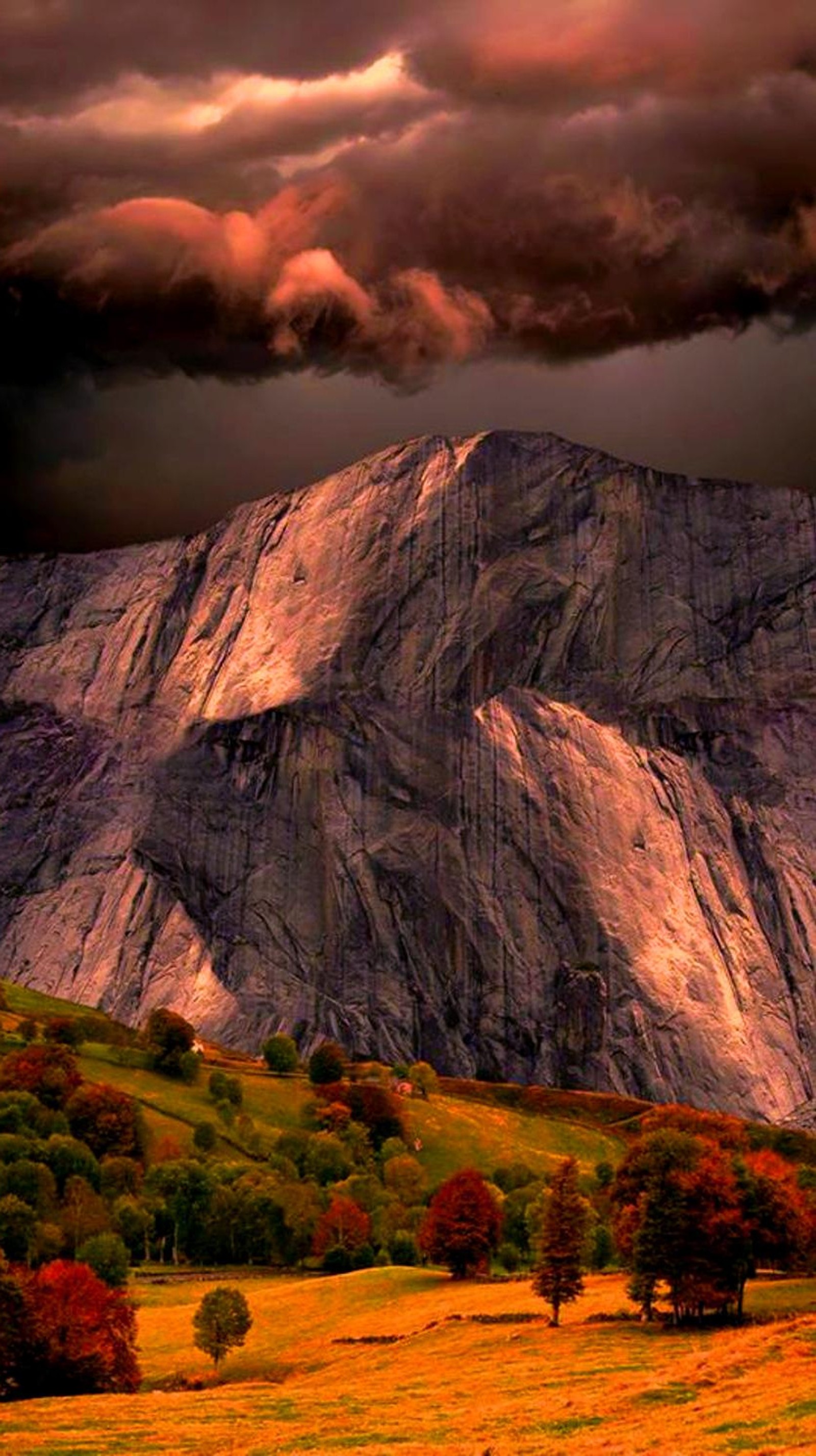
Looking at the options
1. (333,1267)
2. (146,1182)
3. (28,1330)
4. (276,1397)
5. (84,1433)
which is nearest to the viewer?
(84,1433)

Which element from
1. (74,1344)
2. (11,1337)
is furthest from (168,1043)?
(11,1337)

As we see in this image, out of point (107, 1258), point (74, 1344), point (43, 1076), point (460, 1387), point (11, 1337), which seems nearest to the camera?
point (460, 1387)

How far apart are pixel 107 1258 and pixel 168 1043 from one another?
67466 mm

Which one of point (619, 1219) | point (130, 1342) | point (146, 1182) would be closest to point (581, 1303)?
point (619, 1219)

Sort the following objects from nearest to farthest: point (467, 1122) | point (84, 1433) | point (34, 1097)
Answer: point (84, 1433), point (34, 1097), point (467, 1122)

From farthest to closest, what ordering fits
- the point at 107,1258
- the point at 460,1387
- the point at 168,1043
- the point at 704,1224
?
the point at 168,1043 < the point at 107,1258 < the point at 704,1224 < the point at 460,1387

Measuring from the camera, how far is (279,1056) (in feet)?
623

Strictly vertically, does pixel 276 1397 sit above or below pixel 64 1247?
above

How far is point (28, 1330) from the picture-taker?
2645 inches

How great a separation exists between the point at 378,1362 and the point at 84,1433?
21005 millimetres

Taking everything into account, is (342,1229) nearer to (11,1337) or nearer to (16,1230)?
(16,1230)

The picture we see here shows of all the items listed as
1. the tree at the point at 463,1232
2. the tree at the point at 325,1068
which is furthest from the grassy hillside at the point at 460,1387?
the tree at the point at 325,1068

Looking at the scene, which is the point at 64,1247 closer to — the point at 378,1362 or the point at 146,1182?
the point at 146,1182

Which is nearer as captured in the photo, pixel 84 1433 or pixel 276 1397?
pixel 84 1433
